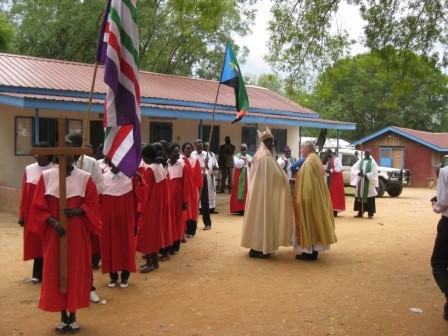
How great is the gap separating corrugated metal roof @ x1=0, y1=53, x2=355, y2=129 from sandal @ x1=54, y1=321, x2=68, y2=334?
9143 mm

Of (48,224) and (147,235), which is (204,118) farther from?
(48,224)

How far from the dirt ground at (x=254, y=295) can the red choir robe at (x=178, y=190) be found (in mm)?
507

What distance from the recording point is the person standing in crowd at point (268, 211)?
27.4 ft

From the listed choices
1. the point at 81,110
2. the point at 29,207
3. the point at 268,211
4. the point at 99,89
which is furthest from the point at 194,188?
the point at 99,89

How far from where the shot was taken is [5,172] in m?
14.9

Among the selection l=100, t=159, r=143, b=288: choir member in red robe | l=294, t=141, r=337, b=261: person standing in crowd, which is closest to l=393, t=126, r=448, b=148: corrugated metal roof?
l=294, t=141, r=337, b=261: person standing in crowd

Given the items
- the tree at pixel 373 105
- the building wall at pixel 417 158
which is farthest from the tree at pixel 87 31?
the building wall at pixel 417 158

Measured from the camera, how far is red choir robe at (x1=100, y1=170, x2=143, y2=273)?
6379 millimetres

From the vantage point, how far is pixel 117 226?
21.0 ft

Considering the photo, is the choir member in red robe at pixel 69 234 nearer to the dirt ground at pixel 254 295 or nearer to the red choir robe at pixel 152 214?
the dirt ground at pixel 254 295

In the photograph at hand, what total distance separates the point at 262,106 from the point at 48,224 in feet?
62.1

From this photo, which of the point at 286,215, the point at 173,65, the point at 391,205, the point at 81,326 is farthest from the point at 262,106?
the point at 81,326

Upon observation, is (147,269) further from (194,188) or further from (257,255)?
(194,188)

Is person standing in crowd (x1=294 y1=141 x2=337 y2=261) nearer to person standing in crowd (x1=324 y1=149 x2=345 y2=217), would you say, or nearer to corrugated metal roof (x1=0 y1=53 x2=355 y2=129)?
person standing in crowd (x1=324 y1=149 x2=345 y2=217)
